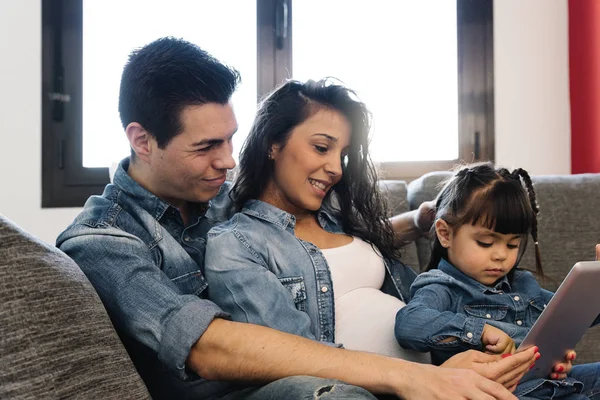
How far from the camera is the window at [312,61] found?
10.5 feet

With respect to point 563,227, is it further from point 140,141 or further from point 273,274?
point 140,141

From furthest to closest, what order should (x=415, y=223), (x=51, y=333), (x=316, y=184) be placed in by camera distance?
(x=415, y=223) < (x=316, y=184) < (x=51, y=333)

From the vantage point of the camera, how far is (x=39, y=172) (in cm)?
314

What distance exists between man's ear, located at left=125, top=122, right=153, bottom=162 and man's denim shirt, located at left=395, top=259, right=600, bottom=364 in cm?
62

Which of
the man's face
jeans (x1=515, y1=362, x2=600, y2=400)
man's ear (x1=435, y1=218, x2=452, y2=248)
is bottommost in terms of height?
jeans (x1=515, y1=362, x2=600, y2=400)

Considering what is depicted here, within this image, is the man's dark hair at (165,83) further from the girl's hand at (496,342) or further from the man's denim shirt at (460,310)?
the girl's hand at (496,342)

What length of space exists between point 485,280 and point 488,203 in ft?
0.56

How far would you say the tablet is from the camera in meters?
1.16

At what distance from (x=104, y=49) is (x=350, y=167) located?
199 centimetres

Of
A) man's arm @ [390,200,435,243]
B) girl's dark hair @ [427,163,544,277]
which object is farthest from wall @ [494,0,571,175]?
girl's dark hair @ [427,163,544,277]

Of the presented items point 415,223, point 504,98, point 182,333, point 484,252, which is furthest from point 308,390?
→ point 504,98

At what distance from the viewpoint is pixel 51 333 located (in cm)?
94

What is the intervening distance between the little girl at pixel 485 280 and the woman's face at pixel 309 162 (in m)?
0.28

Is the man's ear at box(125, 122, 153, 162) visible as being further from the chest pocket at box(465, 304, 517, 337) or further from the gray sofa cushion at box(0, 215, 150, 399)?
the chest pocket at box(465, 304, 517, 337)
